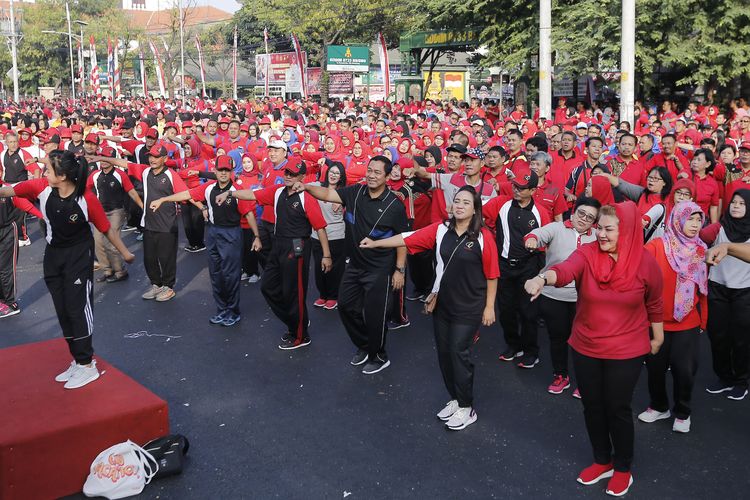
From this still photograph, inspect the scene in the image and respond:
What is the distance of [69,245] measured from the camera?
5.94 metres

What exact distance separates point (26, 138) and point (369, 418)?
1139 centimetres

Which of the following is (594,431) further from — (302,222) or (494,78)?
(494,78)

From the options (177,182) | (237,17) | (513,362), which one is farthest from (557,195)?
(237,17)

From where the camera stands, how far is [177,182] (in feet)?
31.2

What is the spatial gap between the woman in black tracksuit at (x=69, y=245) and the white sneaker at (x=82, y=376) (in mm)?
91

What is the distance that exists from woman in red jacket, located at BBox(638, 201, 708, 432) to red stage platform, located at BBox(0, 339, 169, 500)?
357 cm

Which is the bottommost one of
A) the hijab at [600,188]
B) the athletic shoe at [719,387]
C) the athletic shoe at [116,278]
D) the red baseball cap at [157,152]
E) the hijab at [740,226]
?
the athletic shoe at [719,387]

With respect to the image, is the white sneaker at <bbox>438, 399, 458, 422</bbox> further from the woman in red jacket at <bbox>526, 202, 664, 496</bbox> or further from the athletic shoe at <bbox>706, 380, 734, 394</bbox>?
the athletic shoe at <bbox>706, 380, 734, 394</bbox>

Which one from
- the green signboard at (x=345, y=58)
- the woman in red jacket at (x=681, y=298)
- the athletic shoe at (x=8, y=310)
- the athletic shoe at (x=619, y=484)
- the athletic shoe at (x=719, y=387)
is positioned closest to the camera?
the athletic shoe at (x=619, y=484)

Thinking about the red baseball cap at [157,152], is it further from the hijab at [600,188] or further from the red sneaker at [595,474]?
the red sneaker at [595,474]

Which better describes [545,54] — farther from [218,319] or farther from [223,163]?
[218,319]

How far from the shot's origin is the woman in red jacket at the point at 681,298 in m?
5.22

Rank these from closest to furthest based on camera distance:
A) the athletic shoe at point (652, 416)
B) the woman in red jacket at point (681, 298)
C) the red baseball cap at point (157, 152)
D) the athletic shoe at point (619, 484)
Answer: the athletic shoe at point (619, 484)
the woman in red jacket at point (681, 298)
the athletic shoe at point (652, 416)
the red baseball cap at point (157, 152)

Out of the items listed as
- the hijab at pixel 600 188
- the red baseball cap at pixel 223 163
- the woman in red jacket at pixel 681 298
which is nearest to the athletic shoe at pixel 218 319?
the red baseball cap at pixel 223 163
